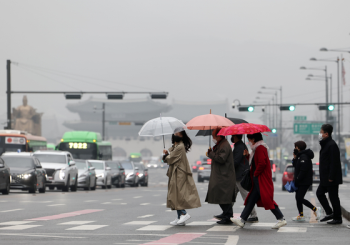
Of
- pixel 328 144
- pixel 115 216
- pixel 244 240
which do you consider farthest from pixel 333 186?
pixel 115 216

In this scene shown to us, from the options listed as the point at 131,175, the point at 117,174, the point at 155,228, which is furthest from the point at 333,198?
the point at 131,175

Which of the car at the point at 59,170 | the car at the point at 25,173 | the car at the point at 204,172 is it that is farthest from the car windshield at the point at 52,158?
the car at the point at 204,172

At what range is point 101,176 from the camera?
36812mm

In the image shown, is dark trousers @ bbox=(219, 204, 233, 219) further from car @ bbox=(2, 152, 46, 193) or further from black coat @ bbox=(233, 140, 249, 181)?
car @ bbox=(2, 152, 46, 193)

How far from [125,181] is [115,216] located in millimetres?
27544

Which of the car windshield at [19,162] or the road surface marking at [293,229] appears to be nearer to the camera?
the road surface marking at [293,229]

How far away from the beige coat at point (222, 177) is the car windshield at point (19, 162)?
1660cm

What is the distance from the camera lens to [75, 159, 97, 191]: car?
3312 centimetres

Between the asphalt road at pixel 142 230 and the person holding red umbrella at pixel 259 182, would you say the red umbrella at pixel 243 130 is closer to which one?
the person holding red umbrella at pixel 259 182

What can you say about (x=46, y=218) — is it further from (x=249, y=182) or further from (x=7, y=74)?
(x=7, y=74)

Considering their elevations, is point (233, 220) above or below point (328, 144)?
below

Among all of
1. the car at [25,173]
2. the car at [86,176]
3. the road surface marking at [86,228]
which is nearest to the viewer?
the road surface marking at [86,228]

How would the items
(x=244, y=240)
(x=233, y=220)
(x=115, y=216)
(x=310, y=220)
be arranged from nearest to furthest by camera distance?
(x=244, y=240), (x=233, y=220), (x=310, y=220), (x=115, y=216)

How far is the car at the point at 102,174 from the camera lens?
120 ft
